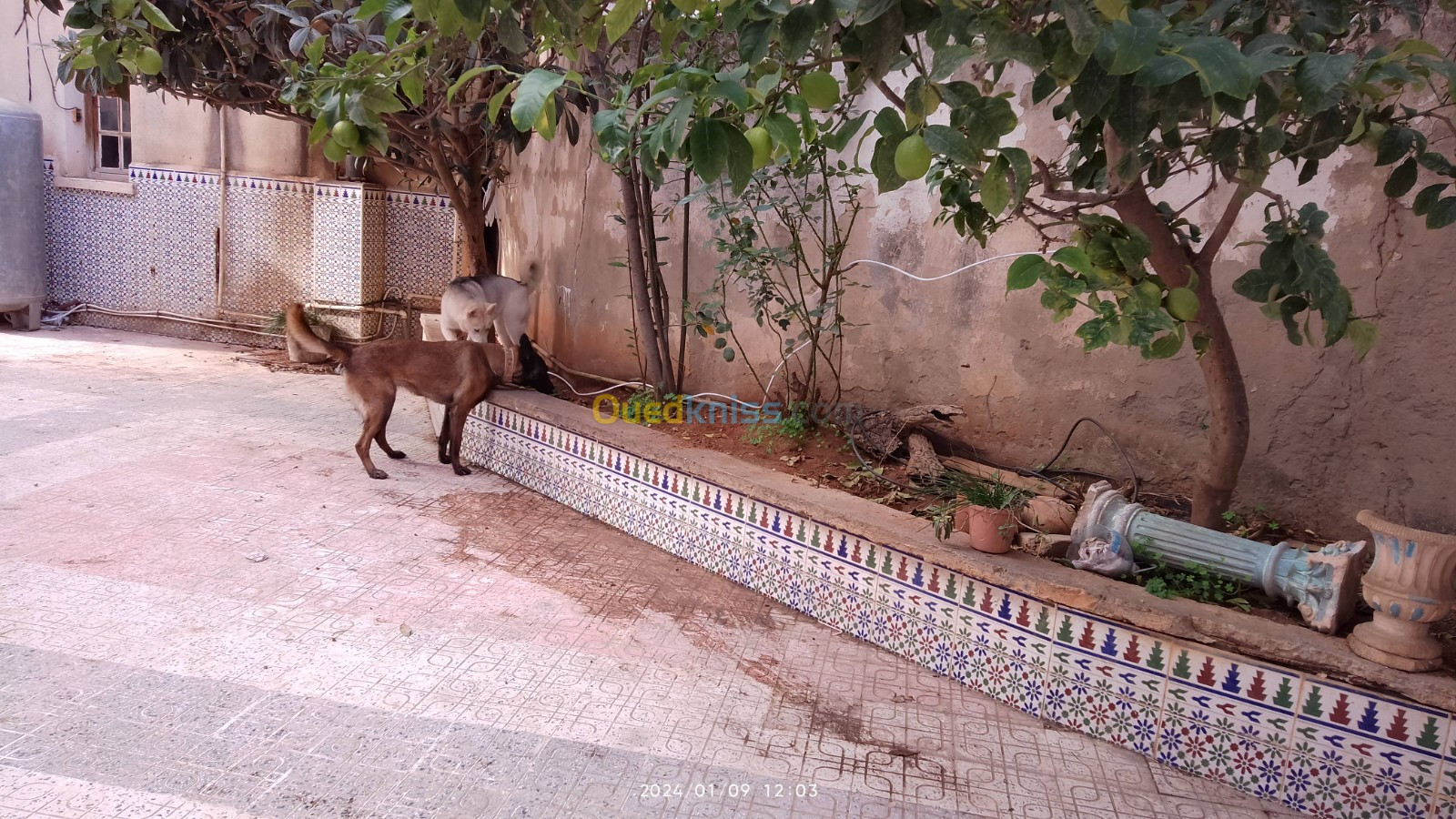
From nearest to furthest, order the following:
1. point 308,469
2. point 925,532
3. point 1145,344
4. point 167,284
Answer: point 1145,344
point 925,532
point 308,469
point 167,284

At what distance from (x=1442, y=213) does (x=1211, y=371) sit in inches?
34.0

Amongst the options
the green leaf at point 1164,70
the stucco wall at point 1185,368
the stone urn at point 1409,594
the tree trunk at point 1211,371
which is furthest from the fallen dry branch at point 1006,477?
the green leaf at point 1164,70

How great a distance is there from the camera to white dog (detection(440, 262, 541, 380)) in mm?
6195

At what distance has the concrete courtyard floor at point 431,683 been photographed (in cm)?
266

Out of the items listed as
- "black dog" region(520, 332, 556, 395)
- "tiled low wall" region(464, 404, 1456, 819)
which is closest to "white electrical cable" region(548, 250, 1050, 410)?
"black dog" region(520, 332, 556, 395)

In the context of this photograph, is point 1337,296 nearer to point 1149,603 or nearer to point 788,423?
Result: point 1149,603

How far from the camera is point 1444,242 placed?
3.43m

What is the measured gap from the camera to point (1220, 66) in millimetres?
1738

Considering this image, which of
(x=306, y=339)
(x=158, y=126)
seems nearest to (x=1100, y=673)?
(x=306, y=339)

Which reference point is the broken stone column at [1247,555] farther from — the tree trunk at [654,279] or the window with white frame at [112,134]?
the window with white frame at [112,134]

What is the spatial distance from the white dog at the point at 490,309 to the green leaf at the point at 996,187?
4229mm

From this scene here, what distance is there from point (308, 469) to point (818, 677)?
10.9 ft

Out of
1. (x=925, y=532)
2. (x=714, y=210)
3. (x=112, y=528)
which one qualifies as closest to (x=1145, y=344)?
(x=925, y=532)

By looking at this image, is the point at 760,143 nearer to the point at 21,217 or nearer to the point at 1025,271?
the point at 1025,271
